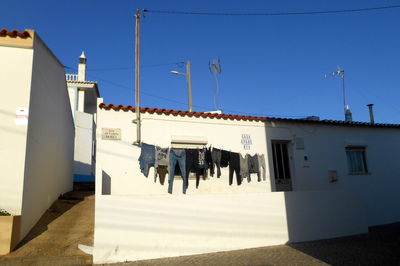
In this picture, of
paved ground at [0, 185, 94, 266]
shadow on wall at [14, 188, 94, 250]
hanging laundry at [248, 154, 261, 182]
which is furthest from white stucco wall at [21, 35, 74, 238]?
hanging laundry at [248, 154, 261, 182]

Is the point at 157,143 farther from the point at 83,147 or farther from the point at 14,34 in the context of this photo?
the point at 83,147

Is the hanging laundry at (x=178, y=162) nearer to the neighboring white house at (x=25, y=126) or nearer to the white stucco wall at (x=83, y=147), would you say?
the neighboring white house at (x=25, y=126)

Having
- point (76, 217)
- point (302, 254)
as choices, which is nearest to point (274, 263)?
point (302, 254)

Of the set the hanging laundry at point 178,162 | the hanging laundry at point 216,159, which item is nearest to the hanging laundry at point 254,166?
the hanging laundry at point 216,159

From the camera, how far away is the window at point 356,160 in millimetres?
11520

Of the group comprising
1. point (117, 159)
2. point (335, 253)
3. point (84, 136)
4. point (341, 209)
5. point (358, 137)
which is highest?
point (84, 136)

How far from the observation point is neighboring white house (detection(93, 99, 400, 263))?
6.45 metres

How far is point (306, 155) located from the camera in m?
10.5

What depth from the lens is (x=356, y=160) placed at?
11.7 meters

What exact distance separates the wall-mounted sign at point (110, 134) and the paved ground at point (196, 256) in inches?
83.4

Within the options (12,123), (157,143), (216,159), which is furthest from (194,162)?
(12,123)

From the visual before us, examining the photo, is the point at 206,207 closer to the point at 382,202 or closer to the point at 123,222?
the point at 123,222

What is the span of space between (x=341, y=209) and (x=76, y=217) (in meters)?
7.46

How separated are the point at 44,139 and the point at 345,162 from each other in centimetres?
1001
